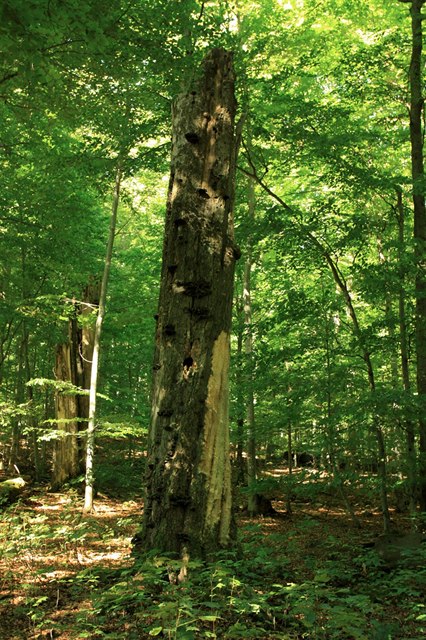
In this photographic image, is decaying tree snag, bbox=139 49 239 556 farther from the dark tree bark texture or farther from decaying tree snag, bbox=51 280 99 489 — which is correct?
decaying tree snag, bbox=51 280 99 489

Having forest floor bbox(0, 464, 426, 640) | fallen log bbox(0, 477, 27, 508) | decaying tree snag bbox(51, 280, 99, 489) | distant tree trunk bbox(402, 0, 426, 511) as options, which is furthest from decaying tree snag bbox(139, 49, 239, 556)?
decaying tree snag bbox(51, 280, 99, 489)

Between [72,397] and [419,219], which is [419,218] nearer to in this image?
[419,219]

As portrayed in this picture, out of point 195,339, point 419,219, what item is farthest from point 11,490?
point 419,219

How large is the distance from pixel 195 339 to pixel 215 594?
1761 millimetres

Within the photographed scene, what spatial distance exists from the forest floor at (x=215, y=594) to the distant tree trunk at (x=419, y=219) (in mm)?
1752

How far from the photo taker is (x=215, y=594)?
271 centimetres

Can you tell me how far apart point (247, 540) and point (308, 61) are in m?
7.27

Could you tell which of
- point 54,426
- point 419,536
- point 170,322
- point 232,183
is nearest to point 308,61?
point 232,183

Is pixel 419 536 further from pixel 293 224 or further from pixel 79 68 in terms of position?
pixel 79 68

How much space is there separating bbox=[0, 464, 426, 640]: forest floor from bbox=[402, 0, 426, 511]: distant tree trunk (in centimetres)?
175

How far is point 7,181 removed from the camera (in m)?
9.88

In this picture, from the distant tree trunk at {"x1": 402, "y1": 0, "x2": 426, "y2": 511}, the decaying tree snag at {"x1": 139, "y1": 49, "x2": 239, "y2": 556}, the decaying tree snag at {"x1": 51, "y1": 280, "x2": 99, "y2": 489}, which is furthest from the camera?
the decaying tree snag at {"x1": 51, "y1": 280, "x2": 99, "y2": 489}

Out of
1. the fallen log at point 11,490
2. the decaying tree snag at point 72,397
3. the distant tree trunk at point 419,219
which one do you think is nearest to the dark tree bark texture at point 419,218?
the distant tree trunk at point 419,219

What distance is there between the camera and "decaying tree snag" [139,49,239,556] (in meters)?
3.61
